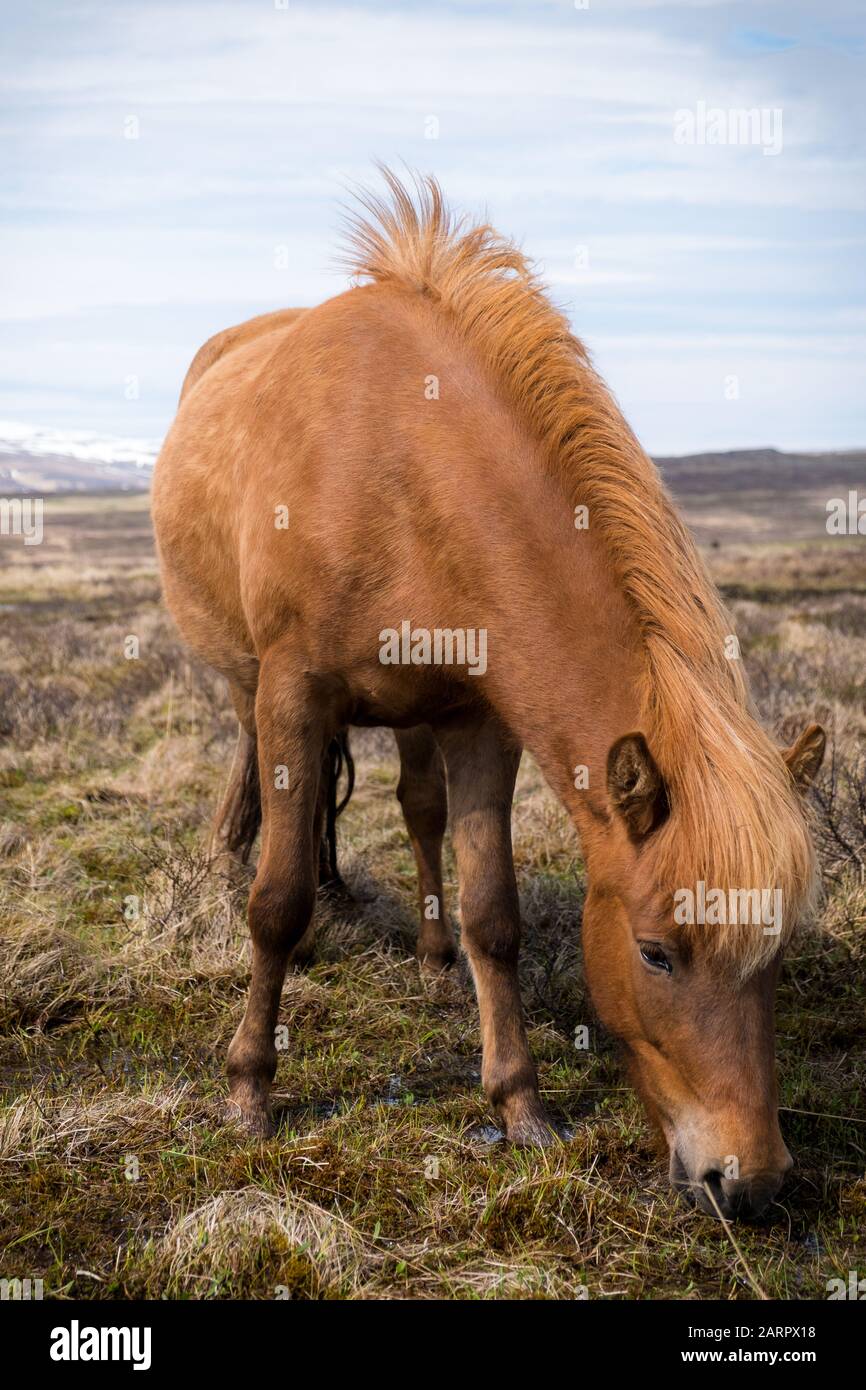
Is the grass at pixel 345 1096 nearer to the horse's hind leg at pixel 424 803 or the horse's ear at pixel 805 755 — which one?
the horse's hind leg at pixel 424 803

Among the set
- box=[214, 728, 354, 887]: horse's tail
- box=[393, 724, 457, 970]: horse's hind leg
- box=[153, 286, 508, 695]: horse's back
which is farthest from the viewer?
box=[214, 728, 354, 887]: horse's tail

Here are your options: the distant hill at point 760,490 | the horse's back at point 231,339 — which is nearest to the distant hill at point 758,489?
the distant hill at point 760,490

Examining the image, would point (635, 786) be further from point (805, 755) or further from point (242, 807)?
point (242, 807)

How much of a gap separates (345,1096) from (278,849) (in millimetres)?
860

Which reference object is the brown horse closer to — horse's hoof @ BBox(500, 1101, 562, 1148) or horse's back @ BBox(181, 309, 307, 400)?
horse's hoof @ BBox(500, 1101, 562, 1148)

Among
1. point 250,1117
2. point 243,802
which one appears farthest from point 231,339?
point 250,1117

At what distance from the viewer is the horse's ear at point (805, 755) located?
9.27 feet

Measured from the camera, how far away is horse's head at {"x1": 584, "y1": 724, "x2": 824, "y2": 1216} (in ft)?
8.71

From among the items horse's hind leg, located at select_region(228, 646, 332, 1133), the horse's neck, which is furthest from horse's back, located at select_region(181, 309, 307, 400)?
the horse's neck

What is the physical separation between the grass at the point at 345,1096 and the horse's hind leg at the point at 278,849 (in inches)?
6.2

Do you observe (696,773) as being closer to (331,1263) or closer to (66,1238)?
(331,1263)
